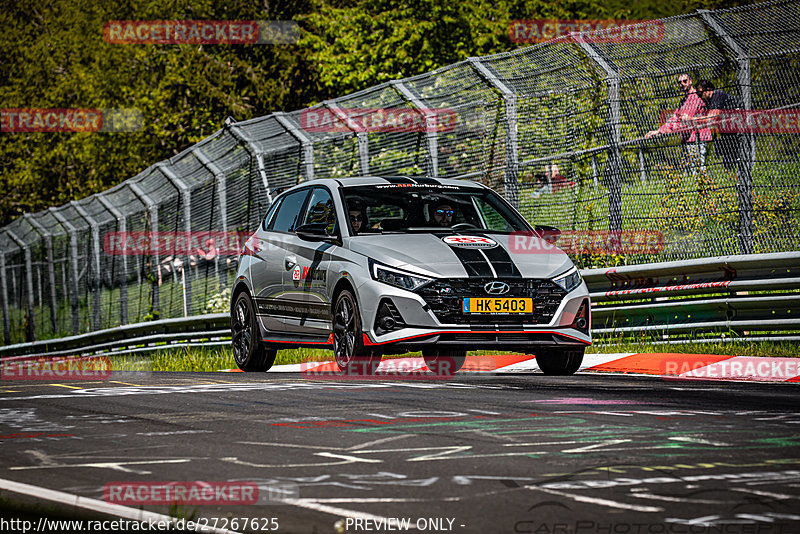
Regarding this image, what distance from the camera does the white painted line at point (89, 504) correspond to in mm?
4996

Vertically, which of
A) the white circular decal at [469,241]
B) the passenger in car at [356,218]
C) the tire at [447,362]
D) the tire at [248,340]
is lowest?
the tire at [447,362]

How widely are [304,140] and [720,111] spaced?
668cm

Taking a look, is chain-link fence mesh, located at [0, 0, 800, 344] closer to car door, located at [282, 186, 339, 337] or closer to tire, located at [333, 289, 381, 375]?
car door, located at [282, 186, 339, 337]

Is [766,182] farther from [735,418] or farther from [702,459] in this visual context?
[702,459]

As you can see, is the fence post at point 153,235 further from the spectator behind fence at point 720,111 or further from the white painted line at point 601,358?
the spectator behind fence at point 720,111

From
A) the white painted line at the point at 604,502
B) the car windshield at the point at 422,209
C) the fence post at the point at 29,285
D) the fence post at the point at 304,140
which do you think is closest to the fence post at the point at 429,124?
the fence post at the point at 304,140

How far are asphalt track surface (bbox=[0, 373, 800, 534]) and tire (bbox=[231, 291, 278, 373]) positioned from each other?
294 centimetres

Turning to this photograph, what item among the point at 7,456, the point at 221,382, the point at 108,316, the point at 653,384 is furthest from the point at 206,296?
the point at 7,456

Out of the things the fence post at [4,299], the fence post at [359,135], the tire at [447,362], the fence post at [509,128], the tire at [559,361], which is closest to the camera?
the tire at [559,361]

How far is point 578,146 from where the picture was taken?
47.0 feet

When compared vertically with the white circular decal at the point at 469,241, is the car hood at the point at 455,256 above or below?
below

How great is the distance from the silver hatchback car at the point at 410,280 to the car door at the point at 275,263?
0.06 feet

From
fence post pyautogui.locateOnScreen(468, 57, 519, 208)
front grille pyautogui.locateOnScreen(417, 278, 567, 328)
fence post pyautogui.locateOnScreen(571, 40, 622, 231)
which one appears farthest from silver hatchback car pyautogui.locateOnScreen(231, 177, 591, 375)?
fence post pyautogui.locateOnScreen(468, 57, 519, 208)

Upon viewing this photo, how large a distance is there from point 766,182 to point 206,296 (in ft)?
38.4
